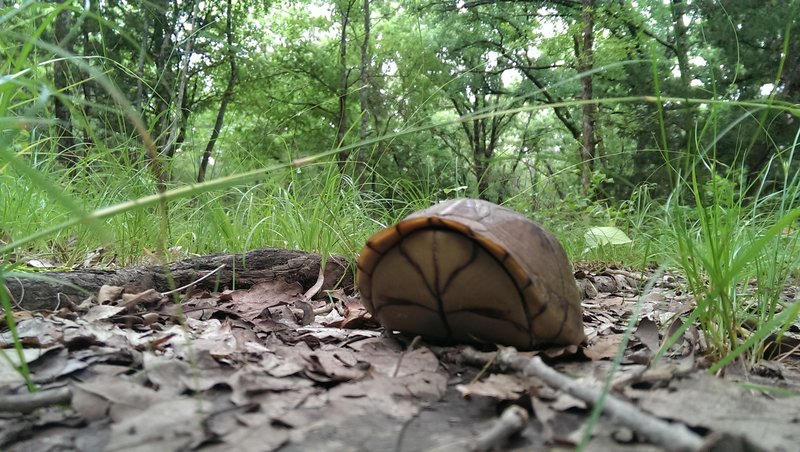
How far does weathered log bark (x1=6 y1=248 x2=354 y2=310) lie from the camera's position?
4.52ft

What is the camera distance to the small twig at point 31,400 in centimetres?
74

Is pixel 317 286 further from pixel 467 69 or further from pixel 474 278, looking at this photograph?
pixel 467 69

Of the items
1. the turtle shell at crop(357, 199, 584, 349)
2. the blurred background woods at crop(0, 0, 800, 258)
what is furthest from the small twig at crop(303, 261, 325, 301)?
the blurred background woods at crop(0, 0, 800, 258)

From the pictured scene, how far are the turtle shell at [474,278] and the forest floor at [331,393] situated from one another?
8 cm

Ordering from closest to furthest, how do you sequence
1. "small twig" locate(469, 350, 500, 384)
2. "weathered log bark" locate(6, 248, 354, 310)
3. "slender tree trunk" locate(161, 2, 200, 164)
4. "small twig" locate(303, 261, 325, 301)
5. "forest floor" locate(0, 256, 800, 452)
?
"forest floor" locate(0, 256, 800, 452) < "small twig" locate(469, 350, 500, 384) < "weathered log bark" locate(6, 248, 354, 310) < "small twig" locate(303, 261, 325, 301) < "slender tree trunk" locate(161, 2, 200, 164)

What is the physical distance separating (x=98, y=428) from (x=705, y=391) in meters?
0.96

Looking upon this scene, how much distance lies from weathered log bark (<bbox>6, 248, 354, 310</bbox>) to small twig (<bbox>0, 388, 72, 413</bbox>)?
496 millimetres

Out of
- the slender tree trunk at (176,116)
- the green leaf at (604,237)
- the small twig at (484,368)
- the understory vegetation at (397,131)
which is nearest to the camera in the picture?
the small twig at (484,368)

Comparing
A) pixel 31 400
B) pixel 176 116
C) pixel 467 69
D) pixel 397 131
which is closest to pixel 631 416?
pixel 397 131

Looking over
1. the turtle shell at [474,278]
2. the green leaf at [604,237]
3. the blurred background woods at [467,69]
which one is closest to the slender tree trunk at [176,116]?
the blurred background woods at [467,69]

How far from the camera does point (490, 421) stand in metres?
0.77

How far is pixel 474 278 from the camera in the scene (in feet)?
3.51

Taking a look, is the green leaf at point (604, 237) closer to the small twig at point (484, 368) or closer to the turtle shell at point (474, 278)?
the turtle shell at point (474, 278)

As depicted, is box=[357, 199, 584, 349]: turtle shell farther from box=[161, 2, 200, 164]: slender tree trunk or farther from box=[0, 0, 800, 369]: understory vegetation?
box=[161, 2, 200, 164]: slender tree trunk
